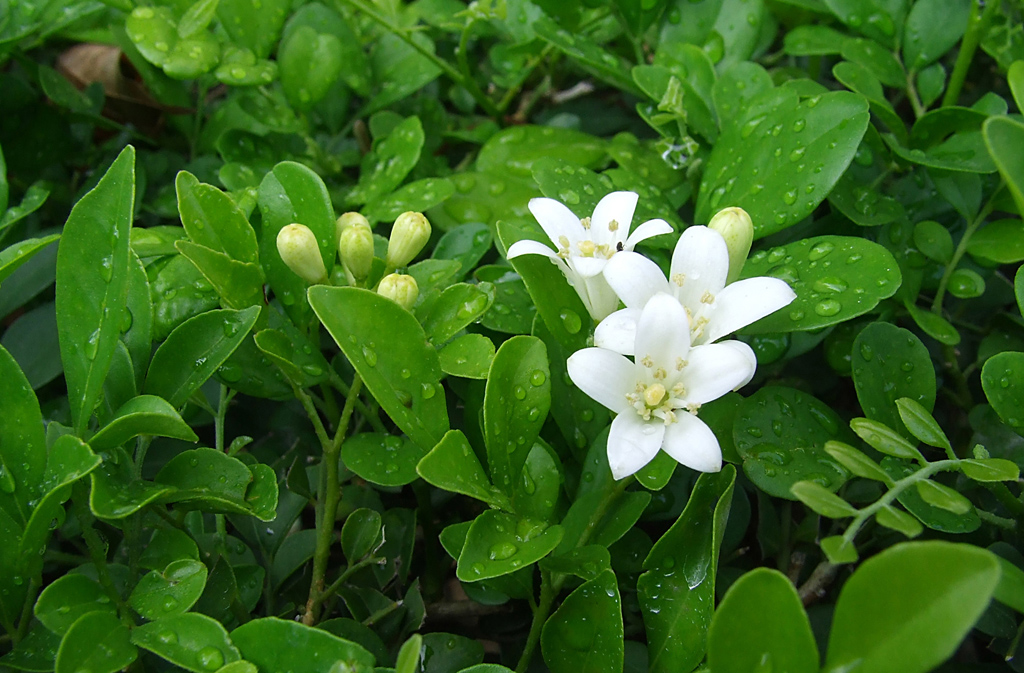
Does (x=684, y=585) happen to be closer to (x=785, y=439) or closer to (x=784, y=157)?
(x=785, y=439)

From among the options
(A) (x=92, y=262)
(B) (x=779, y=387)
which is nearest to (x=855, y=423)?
(B) (x=779, y=387)

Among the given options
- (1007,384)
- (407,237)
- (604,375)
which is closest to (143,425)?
(407,237)

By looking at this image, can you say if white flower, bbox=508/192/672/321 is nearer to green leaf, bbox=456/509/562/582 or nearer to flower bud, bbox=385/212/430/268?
flower bud, bbox=385/212/430/268

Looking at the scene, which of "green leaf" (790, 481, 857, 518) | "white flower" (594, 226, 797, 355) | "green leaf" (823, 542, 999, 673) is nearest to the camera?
"green leaf" (823, 542, 999, 673)

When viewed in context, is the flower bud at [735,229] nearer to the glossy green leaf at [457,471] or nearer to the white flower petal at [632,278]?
the white flower petal at [632,278]

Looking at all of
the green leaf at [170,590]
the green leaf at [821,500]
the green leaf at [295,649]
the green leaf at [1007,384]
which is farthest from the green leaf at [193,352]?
the green leaf at [1007,384]

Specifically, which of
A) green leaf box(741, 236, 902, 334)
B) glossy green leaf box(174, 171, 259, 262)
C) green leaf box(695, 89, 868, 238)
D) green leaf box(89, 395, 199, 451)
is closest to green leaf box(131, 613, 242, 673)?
green leaf box(89, 395, 199, 451)

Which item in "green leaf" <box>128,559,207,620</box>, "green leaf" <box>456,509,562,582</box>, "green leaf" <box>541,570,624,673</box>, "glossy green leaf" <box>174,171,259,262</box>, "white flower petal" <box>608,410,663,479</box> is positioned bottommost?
"green leaf" <box>541,570,624,673</box>
